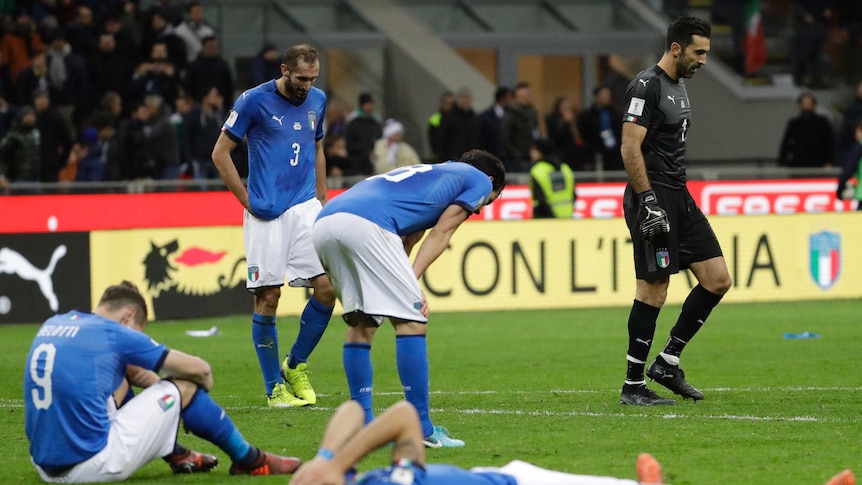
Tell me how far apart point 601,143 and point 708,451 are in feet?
54.5

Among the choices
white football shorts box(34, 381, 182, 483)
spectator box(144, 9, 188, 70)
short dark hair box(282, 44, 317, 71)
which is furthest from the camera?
spectator box(144, 9, 188, 70)

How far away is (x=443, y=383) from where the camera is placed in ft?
37.1

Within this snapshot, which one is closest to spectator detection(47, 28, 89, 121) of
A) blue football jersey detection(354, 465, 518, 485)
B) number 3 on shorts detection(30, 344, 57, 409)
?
number 3 on shorts detection(30, 344, 57, 409)

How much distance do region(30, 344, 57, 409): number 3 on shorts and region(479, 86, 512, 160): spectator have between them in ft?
55.1

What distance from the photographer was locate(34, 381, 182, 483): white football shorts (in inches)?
264

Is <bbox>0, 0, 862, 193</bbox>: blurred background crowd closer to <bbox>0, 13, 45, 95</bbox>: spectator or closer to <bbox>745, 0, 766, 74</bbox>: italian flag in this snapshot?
<bbox>0, 13, 45, 95</bbox>: spectator

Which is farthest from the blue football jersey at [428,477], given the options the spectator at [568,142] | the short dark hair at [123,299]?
the spectator at [568,142]

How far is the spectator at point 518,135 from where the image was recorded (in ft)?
75.0

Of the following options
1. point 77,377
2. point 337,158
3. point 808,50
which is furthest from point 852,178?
point 77,377

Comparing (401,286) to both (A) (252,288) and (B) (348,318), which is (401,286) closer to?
(B) (348,318)

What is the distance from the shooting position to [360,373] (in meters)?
7.88

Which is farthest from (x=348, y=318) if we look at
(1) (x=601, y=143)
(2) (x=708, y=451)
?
(1) (x=601, y=143)

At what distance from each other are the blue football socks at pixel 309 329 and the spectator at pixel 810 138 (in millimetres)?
16221

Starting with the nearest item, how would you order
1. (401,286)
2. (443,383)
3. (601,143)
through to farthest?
(401,286)
(443,383)
(601,143)
